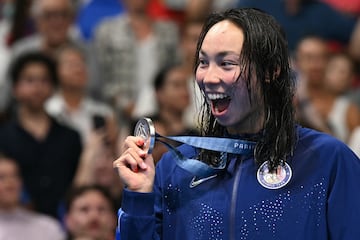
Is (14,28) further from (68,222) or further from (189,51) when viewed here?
(68,222)

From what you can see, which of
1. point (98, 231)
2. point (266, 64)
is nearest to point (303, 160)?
point (266, 64)

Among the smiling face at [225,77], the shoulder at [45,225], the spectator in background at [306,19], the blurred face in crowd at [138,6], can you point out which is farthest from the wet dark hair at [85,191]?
the smiling face at [225,77]

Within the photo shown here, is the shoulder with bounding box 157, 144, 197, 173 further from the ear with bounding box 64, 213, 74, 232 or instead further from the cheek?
the ear with bounding box 64, 213, 74, 232

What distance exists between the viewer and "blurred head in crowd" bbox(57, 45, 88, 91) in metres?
8.20

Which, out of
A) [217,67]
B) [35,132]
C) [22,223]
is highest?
[217,67]

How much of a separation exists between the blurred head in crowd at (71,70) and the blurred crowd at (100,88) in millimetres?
11

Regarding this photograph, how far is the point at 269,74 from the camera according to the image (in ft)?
11.9

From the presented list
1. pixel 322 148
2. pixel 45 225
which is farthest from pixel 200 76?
pixel 45 225

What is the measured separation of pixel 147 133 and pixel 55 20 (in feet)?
16.6

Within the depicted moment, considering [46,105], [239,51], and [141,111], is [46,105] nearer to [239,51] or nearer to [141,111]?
[141,111]

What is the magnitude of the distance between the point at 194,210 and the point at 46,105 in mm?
4594

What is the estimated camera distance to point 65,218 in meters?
7.04

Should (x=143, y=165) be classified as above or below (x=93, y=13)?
below

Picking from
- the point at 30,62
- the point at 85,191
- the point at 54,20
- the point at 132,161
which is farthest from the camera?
the point at 54,20
